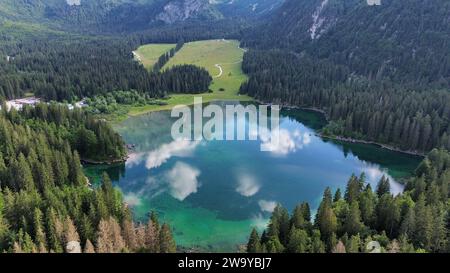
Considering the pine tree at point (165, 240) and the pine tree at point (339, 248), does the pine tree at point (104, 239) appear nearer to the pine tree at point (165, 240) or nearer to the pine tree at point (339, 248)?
the pine tree at point (165, 240)

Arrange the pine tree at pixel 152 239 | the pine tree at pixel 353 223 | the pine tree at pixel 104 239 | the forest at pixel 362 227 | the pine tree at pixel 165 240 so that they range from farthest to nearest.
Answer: the pine tree at pixel 353 223 < the pine tree at pixel 152 239 < the pine tree at pixel 165 240 < the forest at pixel 362 227 < the pine tree at pixel 104 239

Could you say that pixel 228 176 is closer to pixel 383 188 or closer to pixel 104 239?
pixel 383 188

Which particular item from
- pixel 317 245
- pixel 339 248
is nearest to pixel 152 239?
pixel 317 245

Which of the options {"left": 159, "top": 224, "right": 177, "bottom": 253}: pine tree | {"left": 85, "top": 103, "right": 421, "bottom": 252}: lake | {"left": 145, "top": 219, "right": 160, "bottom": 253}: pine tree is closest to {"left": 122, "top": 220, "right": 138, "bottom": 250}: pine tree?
{"left": 145, "top": 219, "right": 160, "bottom": 253}: pine tree

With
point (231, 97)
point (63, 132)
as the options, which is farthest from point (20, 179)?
point (231, 97)

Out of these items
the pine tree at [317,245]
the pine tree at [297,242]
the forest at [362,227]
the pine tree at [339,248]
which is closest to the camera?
the pine tree at [339,248]

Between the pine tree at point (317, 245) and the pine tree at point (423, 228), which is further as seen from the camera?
the pine tree at point (423, 228)

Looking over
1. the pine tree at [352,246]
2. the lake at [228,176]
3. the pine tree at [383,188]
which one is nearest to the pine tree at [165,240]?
the lake at [228,176]
